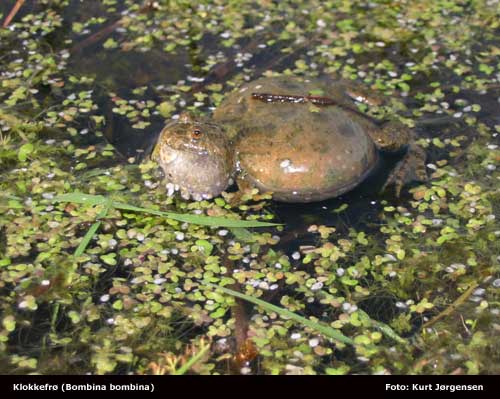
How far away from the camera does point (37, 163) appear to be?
18.6ft

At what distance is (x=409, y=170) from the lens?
5746 millimetres

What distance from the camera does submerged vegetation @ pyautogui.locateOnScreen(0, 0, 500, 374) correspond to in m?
4.46

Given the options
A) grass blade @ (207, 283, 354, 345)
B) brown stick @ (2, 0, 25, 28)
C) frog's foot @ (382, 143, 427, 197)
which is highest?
brown stick @ (2, 0, 25, 28)

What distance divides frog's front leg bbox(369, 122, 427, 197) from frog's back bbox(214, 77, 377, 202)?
24cm

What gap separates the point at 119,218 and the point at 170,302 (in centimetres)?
88

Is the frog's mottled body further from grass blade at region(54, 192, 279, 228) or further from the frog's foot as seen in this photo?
grass blade at region(54, 192, 279, 228)

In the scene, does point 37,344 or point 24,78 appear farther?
point 24,78

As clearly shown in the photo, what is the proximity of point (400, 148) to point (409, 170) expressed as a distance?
24 cm

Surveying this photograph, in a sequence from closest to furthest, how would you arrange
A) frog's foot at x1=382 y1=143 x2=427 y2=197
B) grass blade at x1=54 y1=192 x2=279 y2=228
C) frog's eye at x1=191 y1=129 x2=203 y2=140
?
1. grass blade at x1=54 y1=192 x2=279 y2=228
2. frog's eye at x1=191 y1=129 x2=203 y2=140
3. frog's foot at x1=382 y1=143 x2=427 y2=197

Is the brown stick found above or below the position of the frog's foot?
above

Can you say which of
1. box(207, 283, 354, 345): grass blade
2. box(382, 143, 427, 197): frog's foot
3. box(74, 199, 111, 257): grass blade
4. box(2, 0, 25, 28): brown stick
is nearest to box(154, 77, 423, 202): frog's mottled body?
box(382, 143, 427, 197): frog's foot
